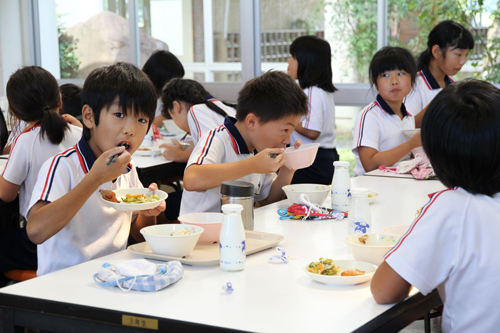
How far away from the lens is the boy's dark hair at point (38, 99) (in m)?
2.31

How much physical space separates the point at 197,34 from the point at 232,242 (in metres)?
4.62

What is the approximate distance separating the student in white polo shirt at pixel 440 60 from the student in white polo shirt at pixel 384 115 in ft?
2.08

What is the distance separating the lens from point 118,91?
1.63 m

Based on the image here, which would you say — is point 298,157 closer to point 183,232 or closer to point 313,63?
point 183,232

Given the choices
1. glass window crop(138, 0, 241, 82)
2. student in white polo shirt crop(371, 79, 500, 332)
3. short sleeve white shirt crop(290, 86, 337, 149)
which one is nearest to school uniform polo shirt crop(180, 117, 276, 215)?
student in white polo shirt crop(371, 79, 500, 332)

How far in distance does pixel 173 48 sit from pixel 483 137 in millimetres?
5009

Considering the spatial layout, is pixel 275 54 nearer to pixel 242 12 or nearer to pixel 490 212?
pixel 242 12

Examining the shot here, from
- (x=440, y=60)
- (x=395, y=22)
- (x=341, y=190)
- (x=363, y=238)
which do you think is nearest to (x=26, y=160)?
(x=341, y=190)

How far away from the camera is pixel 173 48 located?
18.7 ft

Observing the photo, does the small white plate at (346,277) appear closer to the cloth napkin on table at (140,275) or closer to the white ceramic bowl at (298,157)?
the cloth napkin on table at (140,275)

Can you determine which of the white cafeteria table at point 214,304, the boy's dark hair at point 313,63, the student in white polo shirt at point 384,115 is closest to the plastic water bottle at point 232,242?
the white cafeteria table at point 214,304

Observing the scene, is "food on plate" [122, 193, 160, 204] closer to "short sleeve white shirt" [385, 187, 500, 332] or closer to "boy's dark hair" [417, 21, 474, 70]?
"short sleeve white shirt" [385, 187, 500, 332]

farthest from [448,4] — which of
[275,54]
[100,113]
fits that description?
[100,113]

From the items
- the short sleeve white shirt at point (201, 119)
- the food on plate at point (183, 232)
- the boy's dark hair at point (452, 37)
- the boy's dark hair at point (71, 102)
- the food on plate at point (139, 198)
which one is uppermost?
the boy's dark hair at point (452, 37)
